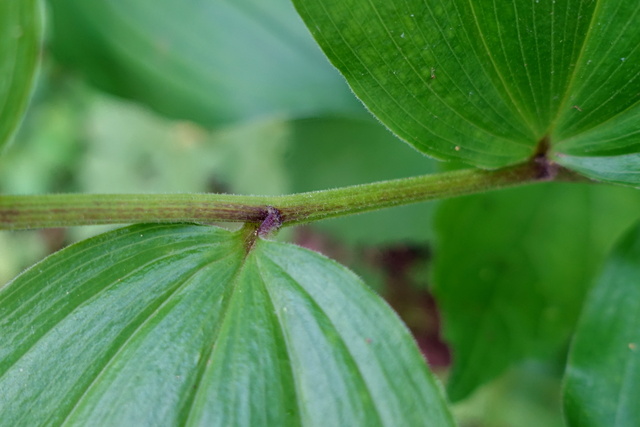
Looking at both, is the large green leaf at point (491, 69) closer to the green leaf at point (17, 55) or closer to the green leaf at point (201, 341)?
the green leaf at point (201, 341)

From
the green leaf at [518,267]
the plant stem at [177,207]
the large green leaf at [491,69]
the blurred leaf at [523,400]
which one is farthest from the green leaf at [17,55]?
the blurred leaf at [523,400]

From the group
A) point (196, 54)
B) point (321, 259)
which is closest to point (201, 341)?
point (321, 259)

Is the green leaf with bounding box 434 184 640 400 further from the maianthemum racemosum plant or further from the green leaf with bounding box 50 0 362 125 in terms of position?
the green leaf with bounding box 50 0 362 125

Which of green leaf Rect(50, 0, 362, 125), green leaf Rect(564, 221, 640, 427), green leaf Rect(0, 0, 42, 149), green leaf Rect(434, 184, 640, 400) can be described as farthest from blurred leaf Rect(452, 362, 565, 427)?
green leaf Rect(0, 0, 42, 149)

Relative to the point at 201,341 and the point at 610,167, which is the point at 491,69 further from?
the point at 201,341

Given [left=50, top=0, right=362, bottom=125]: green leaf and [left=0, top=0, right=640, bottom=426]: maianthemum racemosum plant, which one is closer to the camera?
[left=0, top=0, right=640, bottom=426]: maianthemum racemosum plant

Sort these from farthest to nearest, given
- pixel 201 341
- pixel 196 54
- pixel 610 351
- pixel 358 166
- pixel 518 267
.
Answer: pixel 358 166 → pixel 196 54 → pixel 518 267 → pixel 610 351 → pixel 201 341

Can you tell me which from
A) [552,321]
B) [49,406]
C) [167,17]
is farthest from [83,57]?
[552,321]
